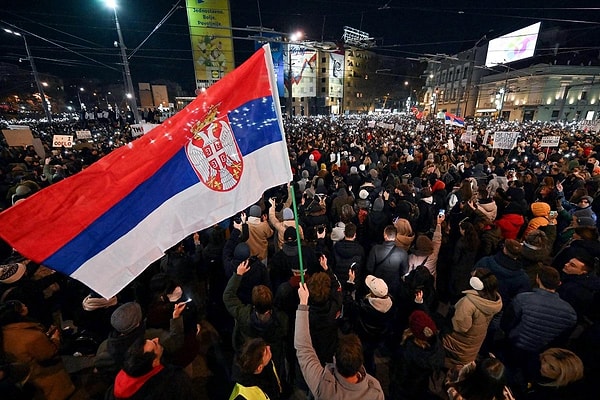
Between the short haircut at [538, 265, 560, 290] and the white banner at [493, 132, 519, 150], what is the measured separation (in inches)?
398

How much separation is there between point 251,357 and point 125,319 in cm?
116

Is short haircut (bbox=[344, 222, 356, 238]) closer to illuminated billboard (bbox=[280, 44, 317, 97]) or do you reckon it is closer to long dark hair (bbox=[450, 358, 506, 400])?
long dark hair (bbox=[450, 358, 506, 400])

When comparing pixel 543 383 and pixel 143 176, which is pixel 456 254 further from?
pixel 143 176

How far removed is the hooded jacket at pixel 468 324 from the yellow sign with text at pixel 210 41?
107ft

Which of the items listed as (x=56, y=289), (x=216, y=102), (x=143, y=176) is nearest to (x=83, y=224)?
(x=143, y=176)

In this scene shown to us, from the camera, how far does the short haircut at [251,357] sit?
1903 mm

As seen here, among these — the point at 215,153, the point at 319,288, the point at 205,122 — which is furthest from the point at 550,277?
the point at 205,122

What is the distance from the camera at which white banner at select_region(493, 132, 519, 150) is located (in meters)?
11.0

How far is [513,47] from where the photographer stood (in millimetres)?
52281

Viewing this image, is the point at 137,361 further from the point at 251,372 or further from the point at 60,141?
the point at 60,141

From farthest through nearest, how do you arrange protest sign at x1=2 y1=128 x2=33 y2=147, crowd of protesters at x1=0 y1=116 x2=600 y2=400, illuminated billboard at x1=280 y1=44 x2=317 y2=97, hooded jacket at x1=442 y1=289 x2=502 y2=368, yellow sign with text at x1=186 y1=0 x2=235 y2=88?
illuminated billboard at x1=280 y1=44 x2=317 y2=97, yellow sign with text at x1=186 y1=0 x2=235 y2=88, protest sign at x1=2 y1=128 x2=33 y2=147, hooded jacket at x1=442 y1=289 x2=502 y2=368, crowd of protesters at x1=0 y1=116 x2=600 y2=400

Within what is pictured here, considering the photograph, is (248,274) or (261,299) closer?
(261,299)

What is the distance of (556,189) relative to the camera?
6.96 metres

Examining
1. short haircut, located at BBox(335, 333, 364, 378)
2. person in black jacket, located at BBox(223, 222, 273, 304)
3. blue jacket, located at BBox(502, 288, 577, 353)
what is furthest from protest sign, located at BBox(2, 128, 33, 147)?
blue jacket, located at BBox(502, 288, 577, 353)
